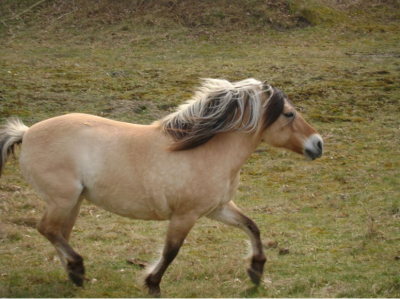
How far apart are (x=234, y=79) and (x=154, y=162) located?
11.1 m

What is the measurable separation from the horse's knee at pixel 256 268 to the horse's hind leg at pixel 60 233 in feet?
5.75

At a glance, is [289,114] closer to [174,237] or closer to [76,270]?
[174,237]

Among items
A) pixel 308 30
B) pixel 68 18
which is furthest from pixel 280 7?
pixel 68 18

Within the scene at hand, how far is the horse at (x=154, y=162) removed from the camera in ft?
17.5

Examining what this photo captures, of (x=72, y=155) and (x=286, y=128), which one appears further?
(x=286, y=128)

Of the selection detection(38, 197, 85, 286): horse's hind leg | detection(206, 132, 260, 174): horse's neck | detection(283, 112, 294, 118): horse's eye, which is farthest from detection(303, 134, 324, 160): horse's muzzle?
detection(38, 197, 85, 286): horse's hind leg

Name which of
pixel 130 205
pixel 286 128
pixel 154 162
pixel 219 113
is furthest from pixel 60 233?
pixel 286 128

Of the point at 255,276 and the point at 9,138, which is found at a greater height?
the point at 9,138

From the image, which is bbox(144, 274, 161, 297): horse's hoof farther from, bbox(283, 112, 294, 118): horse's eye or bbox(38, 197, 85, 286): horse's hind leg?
bbox(283, 112, 294, 118): horse's eye

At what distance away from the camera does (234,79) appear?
16.2 meters

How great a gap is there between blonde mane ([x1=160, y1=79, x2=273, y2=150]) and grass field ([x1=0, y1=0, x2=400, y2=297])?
1.56 m

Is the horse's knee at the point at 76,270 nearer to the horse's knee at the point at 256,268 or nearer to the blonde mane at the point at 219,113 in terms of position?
the blonde mane at the point at 219,113

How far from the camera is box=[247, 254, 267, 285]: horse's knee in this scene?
18.7 feet

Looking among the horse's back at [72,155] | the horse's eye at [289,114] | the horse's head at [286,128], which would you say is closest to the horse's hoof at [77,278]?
the horse's back at [72,155]
